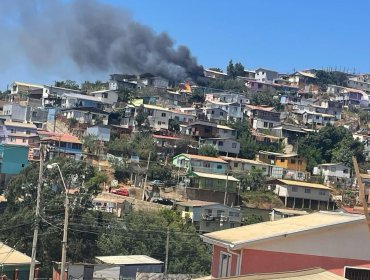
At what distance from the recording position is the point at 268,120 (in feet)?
200

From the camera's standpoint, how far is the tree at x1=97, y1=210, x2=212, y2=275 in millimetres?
26047

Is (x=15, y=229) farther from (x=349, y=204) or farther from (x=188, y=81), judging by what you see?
(x=188, y=81)

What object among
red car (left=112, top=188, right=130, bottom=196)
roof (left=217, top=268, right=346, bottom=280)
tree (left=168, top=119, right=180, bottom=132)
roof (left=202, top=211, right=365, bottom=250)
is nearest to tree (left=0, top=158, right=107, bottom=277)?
red car (left=112, top=188, right=130, bottom=196)

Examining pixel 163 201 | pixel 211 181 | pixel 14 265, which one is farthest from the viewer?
pixel 211 181

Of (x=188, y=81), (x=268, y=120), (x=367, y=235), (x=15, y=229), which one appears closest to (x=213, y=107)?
(x=268, y=120)

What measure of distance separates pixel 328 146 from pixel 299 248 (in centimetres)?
4923

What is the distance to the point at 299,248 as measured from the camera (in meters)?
7.53

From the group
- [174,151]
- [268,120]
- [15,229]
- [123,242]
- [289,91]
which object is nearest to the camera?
[15,229]

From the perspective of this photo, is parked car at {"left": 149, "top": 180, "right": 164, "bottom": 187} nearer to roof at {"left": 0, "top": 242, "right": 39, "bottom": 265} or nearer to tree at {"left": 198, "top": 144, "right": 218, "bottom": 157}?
tree at {"left": 198, "top": 144, "right": 218, "bottom": 157}

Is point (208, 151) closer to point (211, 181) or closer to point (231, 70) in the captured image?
point (211, 181)

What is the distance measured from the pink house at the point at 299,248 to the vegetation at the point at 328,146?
4669 centimetres

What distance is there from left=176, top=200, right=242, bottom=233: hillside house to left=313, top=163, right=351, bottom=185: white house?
52.8 feet

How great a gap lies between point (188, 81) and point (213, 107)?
19516mm

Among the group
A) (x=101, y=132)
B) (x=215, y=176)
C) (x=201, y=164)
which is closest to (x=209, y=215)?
(x=215, y=176)
